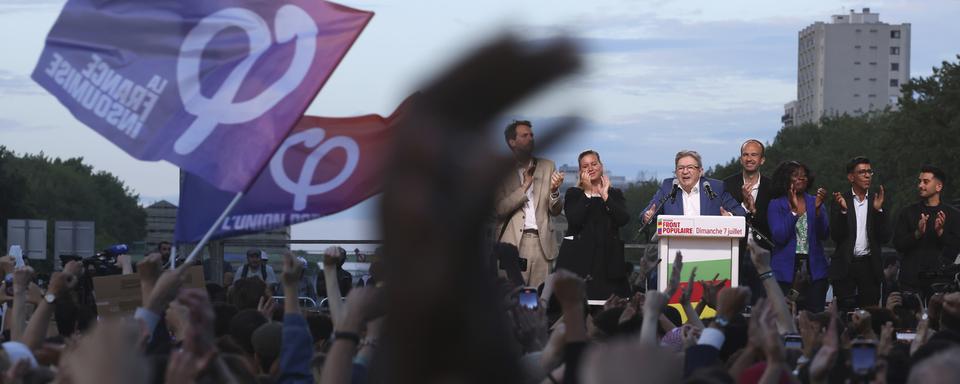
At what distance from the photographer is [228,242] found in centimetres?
1719

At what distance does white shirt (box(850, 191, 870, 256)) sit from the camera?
1537 centimetres

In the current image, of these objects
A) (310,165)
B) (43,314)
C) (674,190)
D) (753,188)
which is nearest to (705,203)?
(674,190)

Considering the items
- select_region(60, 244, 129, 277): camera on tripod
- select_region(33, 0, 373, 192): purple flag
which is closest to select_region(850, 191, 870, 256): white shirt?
select_region(60, 244, 129, 277): camera on tripod

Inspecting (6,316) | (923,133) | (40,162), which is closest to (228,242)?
(6,316)

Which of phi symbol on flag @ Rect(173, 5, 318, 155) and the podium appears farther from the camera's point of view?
the podium

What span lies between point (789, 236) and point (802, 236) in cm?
55

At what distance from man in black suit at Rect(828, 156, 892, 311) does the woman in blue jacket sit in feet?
1.51

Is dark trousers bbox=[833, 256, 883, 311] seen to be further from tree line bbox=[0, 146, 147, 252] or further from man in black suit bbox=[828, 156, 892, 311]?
tree line bbox=[0, 146, 147, 252]

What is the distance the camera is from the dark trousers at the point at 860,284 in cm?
1530

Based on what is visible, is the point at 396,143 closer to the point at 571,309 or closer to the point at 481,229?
the point at 481,229

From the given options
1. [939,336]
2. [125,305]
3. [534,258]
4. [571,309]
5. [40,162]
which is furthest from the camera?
[40,162]

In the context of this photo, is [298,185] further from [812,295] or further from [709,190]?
[812,295]

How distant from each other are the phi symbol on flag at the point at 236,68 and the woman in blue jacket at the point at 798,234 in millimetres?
6600

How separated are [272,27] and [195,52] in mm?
447
